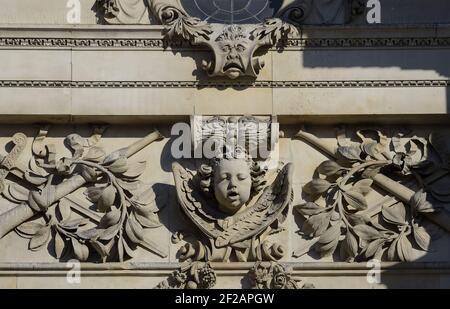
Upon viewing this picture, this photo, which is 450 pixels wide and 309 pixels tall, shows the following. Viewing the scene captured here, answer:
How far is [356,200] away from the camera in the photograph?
24.5m

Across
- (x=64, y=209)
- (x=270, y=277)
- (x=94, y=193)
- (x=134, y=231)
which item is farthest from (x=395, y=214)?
(x=64, y=209)

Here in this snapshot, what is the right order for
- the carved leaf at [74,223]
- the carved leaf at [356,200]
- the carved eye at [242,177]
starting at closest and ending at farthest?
the carved eye at [242,177], the carved leaf at [74,223], the carved leaf at [356,200]

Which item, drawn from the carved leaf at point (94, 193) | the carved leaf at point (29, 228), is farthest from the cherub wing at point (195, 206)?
the carved leaf at point (29, 228)

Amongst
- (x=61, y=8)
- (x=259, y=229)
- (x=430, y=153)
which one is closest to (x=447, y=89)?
(x=430, y=153)

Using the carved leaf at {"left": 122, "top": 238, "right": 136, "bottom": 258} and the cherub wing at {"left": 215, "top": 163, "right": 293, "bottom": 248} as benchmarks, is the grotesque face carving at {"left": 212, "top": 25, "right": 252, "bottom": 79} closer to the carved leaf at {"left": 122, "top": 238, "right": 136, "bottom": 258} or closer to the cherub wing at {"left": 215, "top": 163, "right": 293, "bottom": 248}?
the cherub wing at {"left": 215, "top": 163, "right": 293, "bottom": 248}

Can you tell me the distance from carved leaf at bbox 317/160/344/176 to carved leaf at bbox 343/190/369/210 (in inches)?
10.1

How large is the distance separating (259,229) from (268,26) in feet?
6.90

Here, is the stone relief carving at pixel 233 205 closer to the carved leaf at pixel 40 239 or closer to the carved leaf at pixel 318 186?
the carved leaf at pixel 318 186

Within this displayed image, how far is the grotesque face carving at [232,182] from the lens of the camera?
24203mm

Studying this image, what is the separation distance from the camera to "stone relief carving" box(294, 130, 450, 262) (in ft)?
79.9

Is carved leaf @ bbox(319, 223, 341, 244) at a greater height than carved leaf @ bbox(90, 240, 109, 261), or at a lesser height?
Answer: greater

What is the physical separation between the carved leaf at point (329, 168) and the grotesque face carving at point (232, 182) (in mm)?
786

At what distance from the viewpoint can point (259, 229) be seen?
24.3 m

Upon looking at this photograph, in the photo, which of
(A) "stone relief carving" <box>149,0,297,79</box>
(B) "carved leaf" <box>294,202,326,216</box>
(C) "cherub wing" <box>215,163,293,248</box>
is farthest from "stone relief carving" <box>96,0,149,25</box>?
(B) "carved leaf" <box>294,202,326,216</box>
